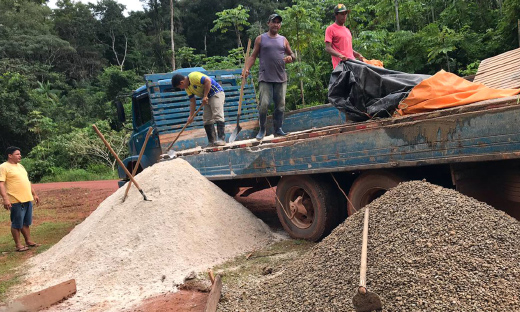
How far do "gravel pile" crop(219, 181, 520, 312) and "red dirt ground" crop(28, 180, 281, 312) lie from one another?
0.39 m

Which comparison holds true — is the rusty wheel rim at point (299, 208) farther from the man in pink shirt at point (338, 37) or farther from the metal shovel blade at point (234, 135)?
the metal shovel blade at point (234, 135)

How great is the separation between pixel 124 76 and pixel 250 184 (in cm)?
2392

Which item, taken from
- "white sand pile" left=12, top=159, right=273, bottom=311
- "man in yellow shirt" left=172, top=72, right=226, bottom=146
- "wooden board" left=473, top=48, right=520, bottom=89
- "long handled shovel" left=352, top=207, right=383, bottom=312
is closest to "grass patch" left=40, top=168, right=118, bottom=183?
"man in yellow shirt" left=172, top=72, right=226, bottom=146

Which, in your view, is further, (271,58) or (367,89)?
(271,58)

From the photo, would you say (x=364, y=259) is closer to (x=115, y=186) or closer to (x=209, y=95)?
(x=209, y=95)

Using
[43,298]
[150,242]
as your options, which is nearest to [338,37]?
[150,242]

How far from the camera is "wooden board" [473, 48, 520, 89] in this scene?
173 inches

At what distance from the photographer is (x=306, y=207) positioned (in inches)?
219

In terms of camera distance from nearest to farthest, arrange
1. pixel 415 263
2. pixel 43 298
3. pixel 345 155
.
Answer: pixel 415 263 < pixel 43 298 < pixel 345 155

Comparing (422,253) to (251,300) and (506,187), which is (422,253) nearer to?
(506,187)

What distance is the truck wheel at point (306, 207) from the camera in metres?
5.17

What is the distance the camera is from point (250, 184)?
663 cm

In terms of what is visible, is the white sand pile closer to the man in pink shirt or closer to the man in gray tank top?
the man in gray tank top

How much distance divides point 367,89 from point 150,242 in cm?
299
